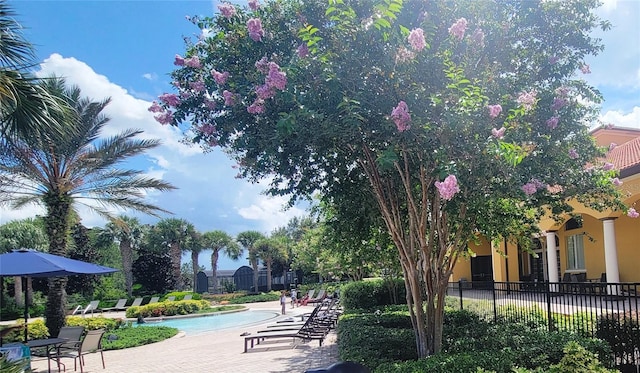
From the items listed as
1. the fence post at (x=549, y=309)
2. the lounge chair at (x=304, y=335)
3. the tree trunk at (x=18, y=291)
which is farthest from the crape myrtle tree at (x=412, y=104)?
the tree trunk at (x=18, y=291)

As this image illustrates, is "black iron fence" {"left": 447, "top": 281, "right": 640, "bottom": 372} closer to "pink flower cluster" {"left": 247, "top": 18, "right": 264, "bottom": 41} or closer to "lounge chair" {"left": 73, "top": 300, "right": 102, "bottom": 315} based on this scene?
"pink flower cluster" {"left": 247, "top": 18, "right": 264, "bottom": 41}

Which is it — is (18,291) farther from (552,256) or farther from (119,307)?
(552,256)

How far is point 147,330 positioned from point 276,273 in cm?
3594

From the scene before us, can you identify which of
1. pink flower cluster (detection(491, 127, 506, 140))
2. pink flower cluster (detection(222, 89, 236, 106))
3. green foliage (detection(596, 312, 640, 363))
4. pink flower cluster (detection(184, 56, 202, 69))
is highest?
pink flower cluster (detection(184, 56, 202, 69))

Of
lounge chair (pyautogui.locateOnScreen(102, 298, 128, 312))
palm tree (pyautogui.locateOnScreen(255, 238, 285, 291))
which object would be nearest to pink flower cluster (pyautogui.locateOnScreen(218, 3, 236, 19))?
lounge chair (pyautogui.locateOnScreen(102, 298, 128, 312))

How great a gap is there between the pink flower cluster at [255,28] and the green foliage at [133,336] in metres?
11.5

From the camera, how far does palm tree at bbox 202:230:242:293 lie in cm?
5378

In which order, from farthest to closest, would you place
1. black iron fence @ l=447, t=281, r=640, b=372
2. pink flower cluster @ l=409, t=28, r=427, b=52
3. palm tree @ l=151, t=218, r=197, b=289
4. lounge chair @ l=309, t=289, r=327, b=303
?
palm tree @ l=151, t=218, r=197, b=289 → lounge chair @ l=309, t=289, r=327, b=303 → black iron fence @ l=447, t=281, r=640, b=372 → pink flower cluster @ l=409, t=28, r=427, b=52

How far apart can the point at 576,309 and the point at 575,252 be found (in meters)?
14.9

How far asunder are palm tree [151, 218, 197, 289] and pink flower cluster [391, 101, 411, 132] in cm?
4478

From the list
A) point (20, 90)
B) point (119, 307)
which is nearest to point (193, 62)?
point (20, 90)

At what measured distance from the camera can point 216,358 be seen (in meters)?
11.8

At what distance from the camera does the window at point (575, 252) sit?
2136 cm

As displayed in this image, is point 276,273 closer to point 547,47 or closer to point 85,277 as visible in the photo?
point 85,277
